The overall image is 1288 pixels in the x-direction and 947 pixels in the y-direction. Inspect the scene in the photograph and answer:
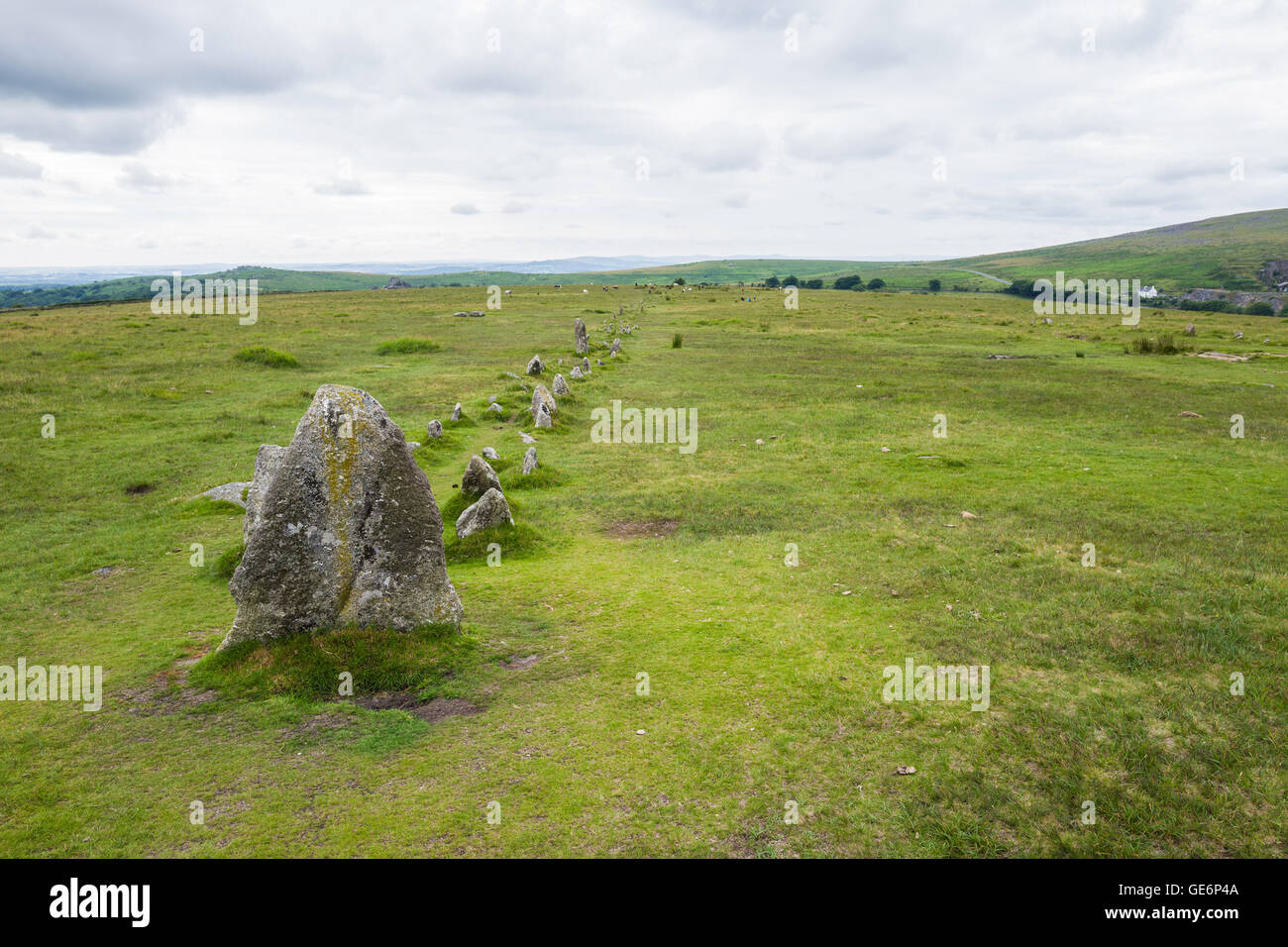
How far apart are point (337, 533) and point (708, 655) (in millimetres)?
5672

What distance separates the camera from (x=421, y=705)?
952 centimetres

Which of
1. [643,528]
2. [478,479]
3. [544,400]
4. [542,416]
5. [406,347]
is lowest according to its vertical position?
[643,528]

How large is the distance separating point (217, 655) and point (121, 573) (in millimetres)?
5860

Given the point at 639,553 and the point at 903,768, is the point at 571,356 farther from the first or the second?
the point at 903,768

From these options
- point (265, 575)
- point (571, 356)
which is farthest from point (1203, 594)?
point (571, 356)

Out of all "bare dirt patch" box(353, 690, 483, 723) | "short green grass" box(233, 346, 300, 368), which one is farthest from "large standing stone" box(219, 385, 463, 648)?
"short green grass" box(233, 346, 300, 368)

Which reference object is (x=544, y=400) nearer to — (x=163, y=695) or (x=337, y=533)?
(x=337, y=533)

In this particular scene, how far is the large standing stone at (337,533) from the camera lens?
32.8ft

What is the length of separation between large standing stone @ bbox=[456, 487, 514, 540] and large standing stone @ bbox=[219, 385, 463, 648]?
4.73 metres

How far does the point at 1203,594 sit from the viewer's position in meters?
12.2

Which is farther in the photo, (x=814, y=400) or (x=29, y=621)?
(x=814, y=400)

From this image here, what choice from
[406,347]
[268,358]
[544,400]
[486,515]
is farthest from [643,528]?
[406,347]
